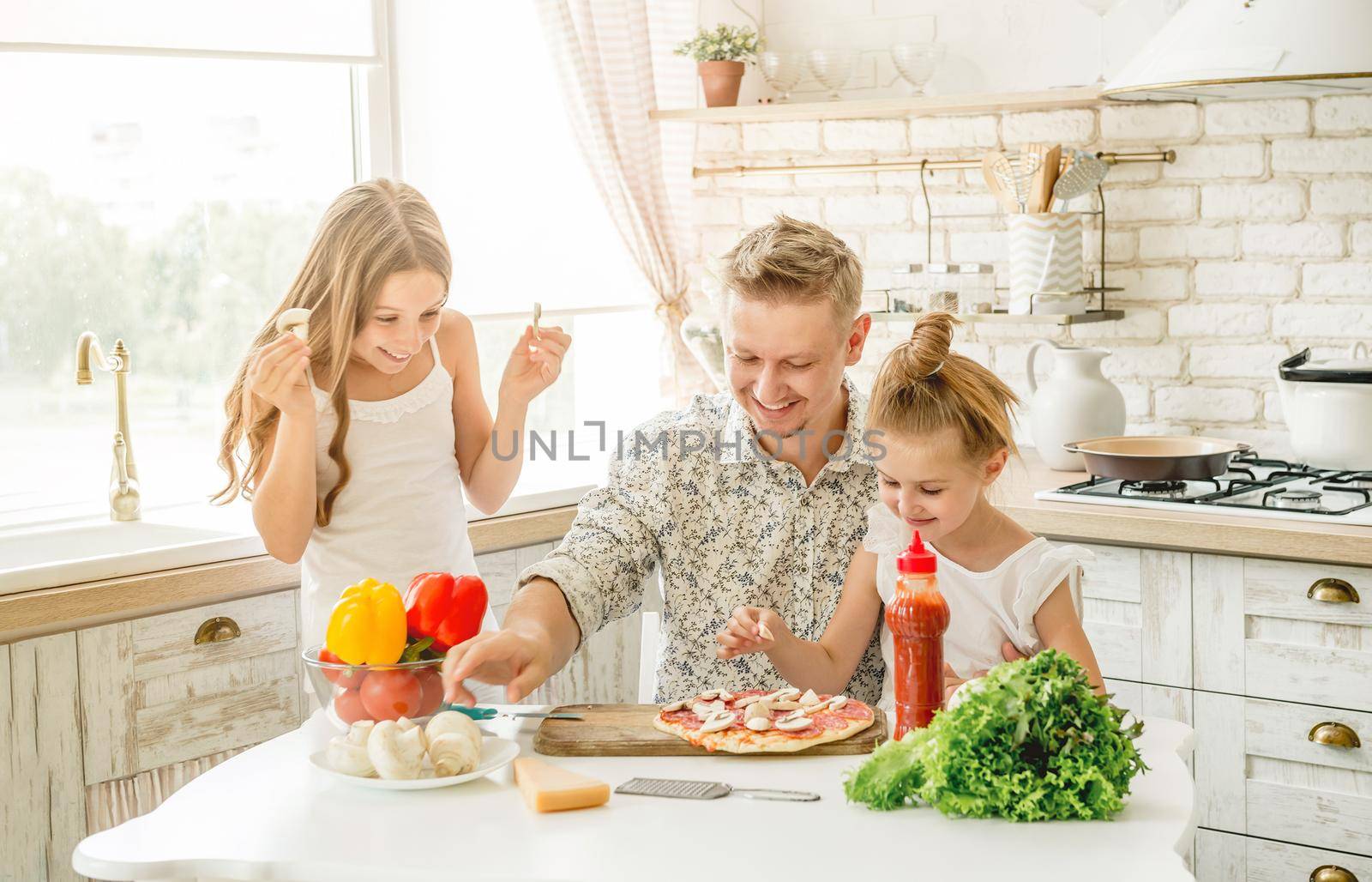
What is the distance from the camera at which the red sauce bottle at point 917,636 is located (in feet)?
4.60

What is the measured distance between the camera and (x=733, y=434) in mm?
2053

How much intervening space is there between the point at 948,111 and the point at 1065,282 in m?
0.59

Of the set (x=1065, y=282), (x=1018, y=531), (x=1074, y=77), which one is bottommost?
(x=1018, y=531)

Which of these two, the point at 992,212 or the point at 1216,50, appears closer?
the point at 1216,50

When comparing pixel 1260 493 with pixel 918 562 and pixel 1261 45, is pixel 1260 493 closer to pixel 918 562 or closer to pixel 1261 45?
pixel 1261 45

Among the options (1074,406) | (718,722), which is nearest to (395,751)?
(718,722)

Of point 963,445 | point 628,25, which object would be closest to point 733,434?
point 963,445

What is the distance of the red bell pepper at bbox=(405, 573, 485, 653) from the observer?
146 cm

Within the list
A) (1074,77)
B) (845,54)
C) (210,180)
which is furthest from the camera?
(845,54)

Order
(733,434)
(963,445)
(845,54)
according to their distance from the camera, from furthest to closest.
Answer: (845,54) < (733,434) < (963,445)

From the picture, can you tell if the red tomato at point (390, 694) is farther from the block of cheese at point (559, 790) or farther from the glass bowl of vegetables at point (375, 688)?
the block of cheese at point (559, 790)

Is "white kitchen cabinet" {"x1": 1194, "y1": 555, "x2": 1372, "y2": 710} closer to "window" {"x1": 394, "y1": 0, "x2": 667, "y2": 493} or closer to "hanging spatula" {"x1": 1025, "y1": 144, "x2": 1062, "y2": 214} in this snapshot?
"hanging spatula" {"x1": 1025, "y1": 144, "x2": 1062, "y2": 214}

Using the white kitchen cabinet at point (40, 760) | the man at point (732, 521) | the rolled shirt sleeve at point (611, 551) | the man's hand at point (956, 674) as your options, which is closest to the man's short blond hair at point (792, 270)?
the man at point (732, 521)

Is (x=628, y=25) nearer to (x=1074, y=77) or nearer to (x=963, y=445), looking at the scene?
(x=1074, y=77)
